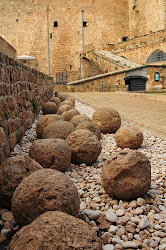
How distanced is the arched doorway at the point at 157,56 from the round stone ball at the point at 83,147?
23677 millimetres

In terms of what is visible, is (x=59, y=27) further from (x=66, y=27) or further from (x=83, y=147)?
(x=83, y=147)

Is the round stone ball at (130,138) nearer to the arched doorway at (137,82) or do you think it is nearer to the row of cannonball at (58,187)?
the row of cannonball at (58,187)

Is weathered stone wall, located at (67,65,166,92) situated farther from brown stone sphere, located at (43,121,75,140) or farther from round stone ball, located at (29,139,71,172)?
round stone ball, located at (29,139,71,172)

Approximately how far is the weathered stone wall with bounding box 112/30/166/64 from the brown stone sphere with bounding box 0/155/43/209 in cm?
2503

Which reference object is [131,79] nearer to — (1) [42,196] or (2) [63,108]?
(2) [63,108]

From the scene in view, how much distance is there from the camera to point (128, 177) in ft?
8.96

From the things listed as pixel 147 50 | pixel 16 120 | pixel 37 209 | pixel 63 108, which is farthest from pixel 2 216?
pixel 147 50

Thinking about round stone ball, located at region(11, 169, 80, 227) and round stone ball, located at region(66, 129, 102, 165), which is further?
round stone ball, located at region(66, 129, 102, 165)

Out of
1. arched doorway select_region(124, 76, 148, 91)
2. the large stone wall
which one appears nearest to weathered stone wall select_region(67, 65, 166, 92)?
arched doorway select_region(124, 76, 148, 91)

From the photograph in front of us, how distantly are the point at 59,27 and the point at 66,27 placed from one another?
1000 mm

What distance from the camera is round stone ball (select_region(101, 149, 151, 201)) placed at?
2.71 metres

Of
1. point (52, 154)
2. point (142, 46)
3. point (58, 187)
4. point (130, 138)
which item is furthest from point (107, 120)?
point (142, 46)

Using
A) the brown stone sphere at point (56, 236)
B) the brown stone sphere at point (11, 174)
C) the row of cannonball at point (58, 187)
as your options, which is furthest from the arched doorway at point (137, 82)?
the brown stone sphere at point (56, 236)

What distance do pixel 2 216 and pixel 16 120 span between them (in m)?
2.55
